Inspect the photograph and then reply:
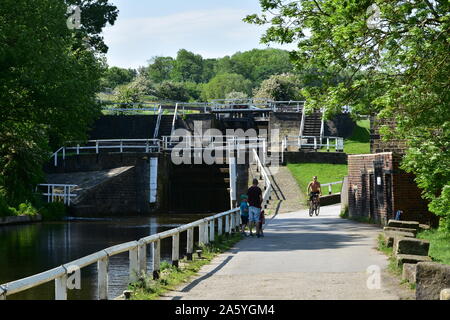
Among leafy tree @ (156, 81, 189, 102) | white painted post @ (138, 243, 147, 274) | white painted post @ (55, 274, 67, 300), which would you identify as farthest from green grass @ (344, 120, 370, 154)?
white painted post @ (55, 274, 67, 300)

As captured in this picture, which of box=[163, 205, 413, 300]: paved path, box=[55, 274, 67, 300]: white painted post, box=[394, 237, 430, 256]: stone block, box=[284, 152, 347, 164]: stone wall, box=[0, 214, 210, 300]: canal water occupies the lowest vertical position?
box=[0, 214, 210, 300]: canal water

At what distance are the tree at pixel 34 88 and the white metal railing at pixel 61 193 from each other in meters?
2.59

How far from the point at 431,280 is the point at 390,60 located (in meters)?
7.21

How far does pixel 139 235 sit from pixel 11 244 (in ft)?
15.6

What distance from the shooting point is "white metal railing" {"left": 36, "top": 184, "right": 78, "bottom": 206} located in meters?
40.8

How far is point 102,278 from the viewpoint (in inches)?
384

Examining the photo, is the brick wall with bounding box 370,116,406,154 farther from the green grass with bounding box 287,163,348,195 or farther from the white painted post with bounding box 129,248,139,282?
the white painted post with bounding box 129,248,139,282

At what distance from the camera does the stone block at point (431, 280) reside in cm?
916

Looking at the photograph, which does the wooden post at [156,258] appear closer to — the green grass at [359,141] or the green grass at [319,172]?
the green grass at [319,172]

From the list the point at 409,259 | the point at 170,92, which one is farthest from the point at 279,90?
the point at 409,259

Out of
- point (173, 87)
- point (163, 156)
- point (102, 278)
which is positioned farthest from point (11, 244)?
point (173, 87)

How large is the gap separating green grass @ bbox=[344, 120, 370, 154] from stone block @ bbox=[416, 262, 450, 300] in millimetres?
43555
